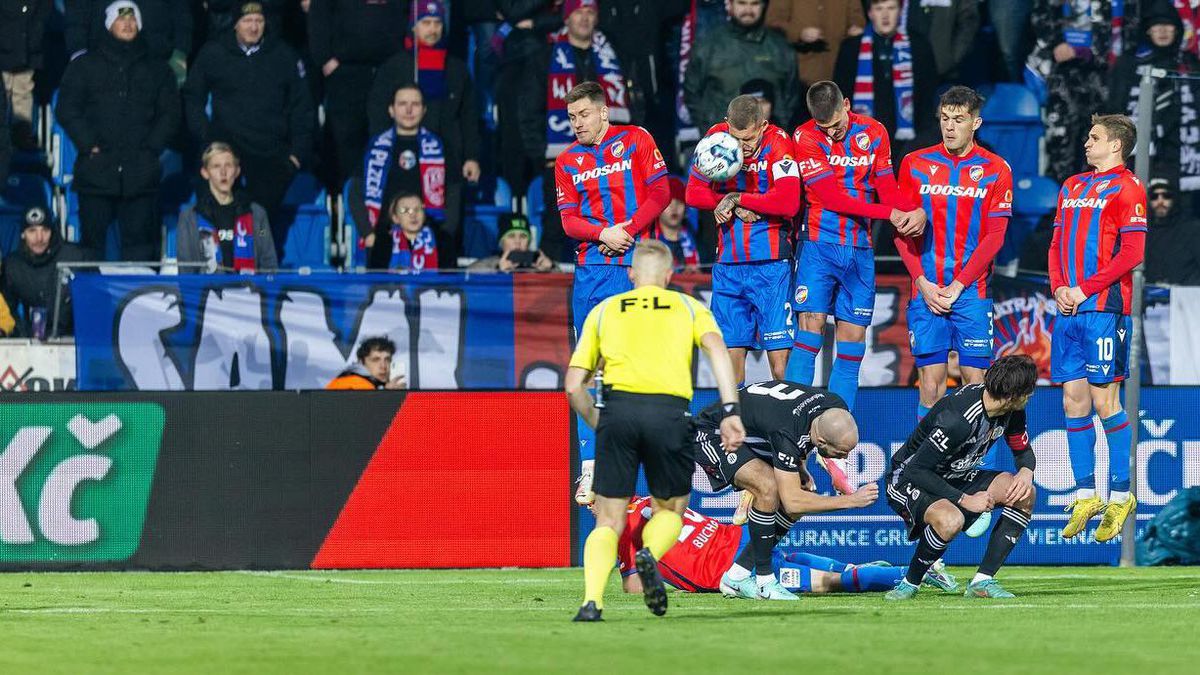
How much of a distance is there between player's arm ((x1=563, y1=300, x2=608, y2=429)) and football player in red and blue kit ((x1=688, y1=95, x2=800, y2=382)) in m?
4.21

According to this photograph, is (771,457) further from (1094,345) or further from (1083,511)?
(1094,345)

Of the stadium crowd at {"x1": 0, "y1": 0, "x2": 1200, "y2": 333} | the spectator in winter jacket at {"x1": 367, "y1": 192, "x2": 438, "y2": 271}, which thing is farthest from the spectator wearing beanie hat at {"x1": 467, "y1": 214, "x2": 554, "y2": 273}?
the spectator in winter jacket at {"x1": 367, "y1": 192, "x2": 438, "y2": 271}

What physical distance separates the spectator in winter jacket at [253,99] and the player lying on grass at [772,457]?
8.35 metres

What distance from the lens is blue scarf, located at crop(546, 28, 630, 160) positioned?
1870 cm

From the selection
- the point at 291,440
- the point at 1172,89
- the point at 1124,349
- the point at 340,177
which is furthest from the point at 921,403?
the point at 340,177

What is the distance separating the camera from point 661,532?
9711mm

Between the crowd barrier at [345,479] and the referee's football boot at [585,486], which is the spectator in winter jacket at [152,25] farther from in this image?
the referee's football boot at [585,486]

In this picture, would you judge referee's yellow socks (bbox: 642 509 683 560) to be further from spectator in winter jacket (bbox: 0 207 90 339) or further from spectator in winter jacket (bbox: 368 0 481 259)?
spectator in winter jacket (bbox: 0 207 90 339)

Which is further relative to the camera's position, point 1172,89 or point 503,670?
point 1172,89

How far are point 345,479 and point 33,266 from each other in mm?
5188

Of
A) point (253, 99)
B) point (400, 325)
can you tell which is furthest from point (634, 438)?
point (253, 99)

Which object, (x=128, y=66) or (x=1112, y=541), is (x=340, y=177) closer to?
(x=128, y=66)

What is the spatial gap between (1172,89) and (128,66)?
32.9ft

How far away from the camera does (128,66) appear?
62.3ft
